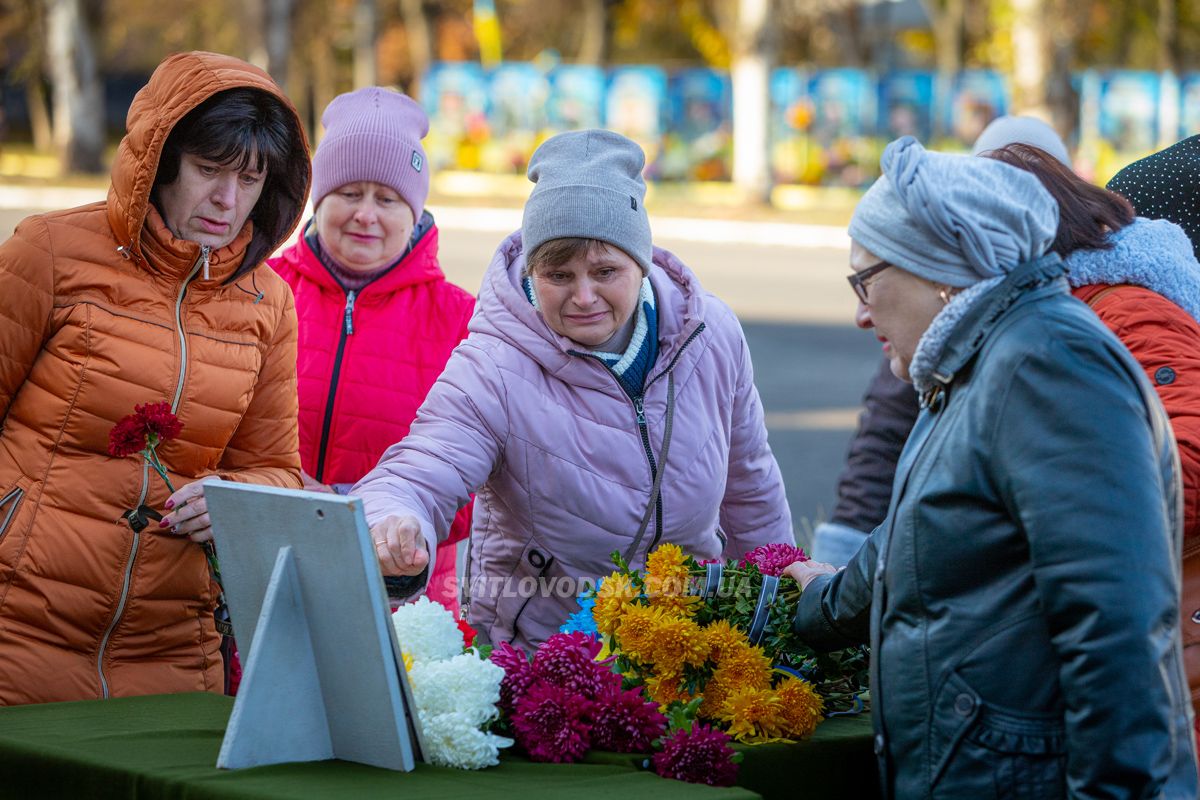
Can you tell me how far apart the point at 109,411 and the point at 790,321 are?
11293 mm

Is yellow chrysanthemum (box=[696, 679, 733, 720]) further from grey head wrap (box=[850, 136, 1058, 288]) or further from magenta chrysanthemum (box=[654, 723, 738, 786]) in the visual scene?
grey head wrap (box=[850, 136, 1058, 288])

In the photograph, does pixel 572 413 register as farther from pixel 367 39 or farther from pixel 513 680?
pixel 367 39

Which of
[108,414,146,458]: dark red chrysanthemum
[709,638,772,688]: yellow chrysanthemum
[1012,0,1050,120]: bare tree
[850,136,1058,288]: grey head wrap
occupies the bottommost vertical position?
[709,638,772,688]: yellow chrysanthemum

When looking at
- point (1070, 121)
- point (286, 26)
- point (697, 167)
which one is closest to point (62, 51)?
point (286, 26)

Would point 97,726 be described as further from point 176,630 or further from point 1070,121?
point 1070,121

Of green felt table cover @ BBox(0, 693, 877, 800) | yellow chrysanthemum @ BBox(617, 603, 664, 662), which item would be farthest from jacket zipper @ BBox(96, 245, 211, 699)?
yellow chrysanthemum @ BBox(617, 603, 664, 662)

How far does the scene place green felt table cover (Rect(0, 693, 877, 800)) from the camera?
2.20 meters

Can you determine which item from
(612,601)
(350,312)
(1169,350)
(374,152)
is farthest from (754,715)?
(374,152)

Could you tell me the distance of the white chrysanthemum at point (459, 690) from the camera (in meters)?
2.40

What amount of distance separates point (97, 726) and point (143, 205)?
39.2 inches

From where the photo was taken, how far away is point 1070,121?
21.9 meters

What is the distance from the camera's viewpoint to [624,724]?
243 cm

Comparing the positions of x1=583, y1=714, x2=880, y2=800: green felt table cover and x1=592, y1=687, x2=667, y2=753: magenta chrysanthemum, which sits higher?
x1=592, y1=687, x2=667, y2=753: magenta chrysanthemum

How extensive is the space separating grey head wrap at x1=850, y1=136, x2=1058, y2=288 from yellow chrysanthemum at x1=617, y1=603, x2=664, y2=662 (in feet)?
2.51
